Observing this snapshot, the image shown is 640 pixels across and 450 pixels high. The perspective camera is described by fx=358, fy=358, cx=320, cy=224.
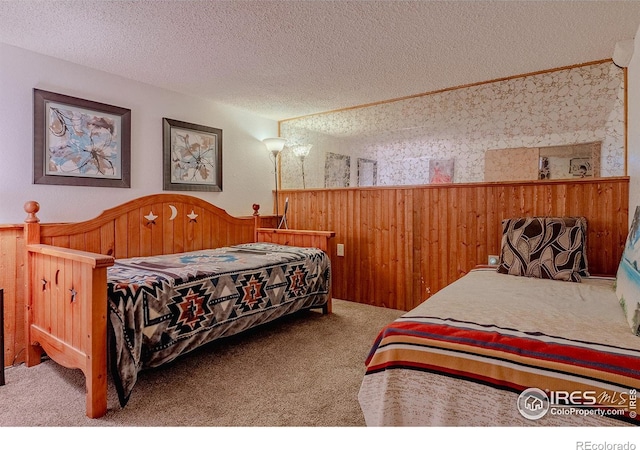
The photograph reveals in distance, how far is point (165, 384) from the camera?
1.87 metres

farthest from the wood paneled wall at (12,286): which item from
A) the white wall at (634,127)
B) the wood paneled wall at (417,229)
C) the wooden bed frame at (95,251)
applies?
the white wall at (634,127)

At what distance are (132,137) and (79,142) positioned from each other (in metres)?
0.40

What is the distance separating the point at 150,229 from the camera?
2855 millimetres

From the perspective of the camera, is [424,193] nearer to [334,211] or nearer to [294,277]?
[334,211]

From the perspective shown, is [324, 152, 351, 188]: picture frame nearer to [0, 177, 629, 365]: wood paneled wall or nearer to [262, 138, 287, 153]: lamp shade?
[0, 177, 629, 365]: wood paneled wall

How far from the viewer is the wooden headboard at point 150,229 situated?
2361 mm

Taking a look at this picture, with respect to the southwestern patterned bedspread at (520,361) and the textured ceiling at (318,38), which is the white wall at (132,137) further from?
the southwestern patterned bedspread at (520,361)

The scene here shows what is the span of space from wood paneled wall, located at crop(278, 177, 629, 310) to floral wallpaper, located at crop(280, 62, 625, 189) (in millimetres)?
154

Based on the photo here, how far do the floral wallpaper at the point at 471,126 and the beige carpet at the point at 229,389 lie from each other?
1660 mm

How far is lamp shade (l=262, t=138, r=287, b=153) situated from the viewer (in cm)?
371

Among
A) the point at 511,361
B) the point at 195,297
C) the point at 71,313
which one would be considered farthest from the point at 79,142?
the point at 511,361

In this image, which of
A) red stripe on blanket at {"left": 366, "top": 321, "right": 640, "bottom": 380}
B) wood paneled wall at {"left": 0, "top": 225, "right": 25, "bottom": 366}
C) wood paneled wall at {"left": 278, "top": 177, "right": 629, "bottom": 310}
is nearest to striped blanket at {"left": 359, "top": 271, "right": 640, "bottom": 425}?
red stripe on blanket at {"left": 366, "top": 321, "right": 640, "bottom": 380}

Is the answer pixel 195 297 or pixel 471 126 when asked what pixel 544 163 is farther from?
pixel 195 297

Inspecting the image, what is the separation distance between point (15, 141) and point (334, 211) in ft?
8.30
